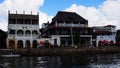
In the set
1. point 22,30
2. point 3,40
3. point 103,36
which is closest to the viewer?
point 22,30

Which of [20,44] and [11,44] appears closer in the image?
[11,44]

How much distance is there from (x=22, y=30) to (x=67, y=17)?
17.1 m

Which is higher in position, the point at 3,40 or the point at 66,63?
the point at 3,40

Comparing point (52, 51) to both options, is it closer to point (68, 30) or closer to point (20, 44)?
point (20, 44)

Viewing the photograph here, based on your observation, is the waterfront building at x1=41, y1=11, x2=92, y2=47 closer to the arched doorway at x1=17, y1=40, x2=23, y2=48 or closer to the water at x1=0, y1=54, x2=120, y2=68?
the arched doorway at x1=17, y1=40, x2=23, y2=48

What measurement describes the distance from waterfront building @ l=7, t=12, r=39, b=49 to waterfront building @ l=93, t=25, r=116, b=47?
22320mm

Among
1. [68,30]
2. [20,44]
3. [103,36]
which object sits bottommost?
[20,44]

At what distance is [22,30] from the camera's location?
362ft

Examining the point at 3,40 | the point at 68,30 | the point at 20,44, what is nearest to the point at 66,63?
the point at 20,44

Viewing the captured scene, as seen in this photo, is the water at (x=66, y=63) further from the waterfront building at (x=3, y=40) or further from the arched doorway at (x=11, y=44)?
the waterfront building at (x=3, y=40)

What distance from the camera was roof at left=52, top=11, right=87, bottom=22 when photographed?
11593 cm

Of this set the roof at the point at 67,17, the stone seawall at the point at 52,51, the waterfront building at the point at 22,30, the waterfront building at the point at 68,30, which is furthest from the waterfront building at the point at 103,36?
the waterfront building at the point at 22,30

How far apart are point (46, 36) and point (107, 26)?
26.6 meters

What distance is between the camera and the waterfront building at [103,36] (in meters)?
118
